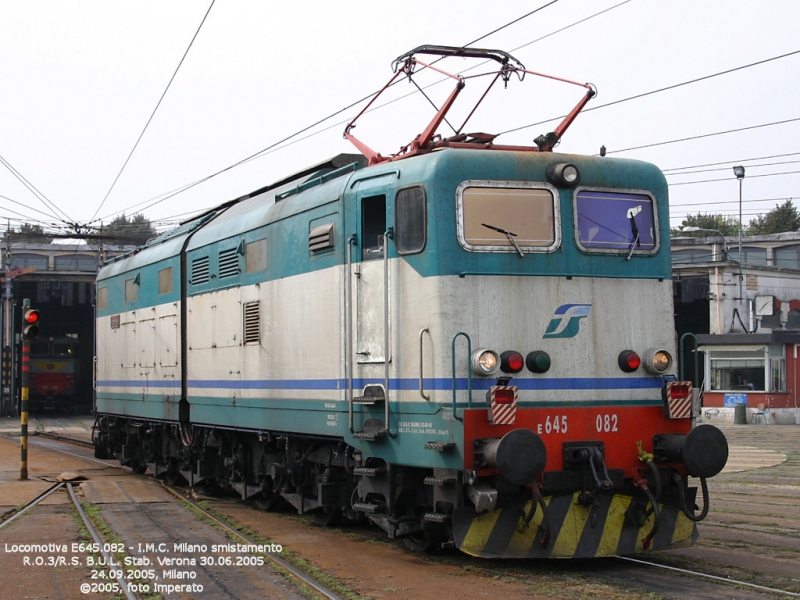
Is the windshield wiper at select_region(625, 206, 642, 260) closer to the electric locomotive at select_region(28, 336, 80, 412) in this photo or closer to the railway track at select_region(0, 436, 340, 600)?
the railway track at select_region(0, 436, 340, 600)

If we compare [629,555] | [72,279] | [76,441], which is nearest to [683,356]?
[629,555]

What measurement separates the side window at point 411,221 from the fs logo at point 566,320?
1.40 m

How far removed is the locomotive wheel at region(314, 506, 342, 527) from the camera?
1163 cm

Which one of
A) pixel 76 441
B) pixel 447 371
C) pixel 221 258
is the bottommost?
pixel 76 441

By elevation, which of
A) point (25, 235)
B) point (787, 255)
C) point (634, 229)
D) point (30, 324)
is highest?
point (787, 255)

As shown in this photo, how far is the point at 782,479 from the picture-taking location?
663 inches

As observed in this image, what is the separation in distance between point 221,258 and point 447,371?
5.94m

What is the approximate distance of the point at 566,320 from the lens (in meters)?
9.26

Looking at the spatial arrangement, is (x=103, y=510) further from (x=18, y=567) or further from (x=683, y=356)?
(x=683, y=356)

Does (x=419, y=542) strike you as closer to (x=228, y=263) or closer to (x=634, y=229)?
(x=634, y=229)

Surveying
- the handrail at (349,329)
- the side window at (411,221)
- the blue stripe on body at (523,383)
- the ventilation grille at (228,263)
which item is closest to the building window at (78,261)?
the ventilation grille at (228,263)

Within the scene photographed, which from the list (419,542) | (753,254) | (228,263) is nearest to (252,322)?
(228,263)

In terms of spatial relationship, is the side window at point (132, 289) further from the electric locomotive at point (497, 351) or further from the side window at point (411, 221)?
the side window at point (411, 221)

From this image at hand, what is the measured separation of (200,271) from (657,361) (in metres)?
7.59
